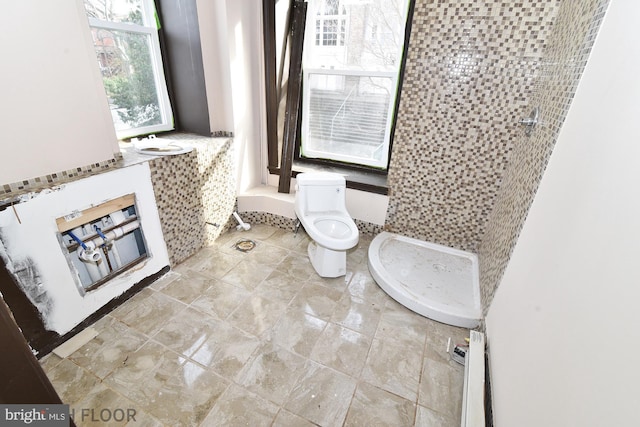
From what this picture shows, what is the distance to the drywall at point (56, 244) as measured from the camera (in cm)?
138

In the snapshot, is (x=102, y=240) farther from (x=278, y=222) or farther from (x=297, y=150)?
(x=297, y=150)

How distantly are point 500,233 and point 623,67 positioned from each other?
116cm

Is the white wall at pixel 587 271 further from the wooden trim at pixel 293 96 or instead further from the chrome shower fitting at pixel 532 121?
the wooden trim at pixel 293 96

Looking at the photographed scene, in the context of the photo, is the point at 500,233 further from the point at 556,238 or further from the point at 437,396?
the point at 437,396

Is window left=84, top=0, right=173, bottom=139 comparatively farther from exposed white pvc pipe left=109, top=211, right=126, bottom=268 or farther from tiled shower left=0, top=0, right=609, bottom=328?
exposed white pvc pipe left=109, top=211, right=126, bottom=268

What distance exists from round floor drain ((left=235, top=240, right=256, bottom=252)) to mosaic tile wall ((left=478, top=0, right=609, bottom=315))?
186cm

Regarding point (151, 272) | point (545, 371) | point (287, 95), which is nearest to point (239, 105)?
point (287, 95)

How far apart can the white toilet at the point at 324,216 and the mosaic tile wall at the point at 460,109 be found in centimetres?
52

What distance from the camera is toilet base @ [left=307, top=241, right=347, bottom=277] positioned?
7.26ft

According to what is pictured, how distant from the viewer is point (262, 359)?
1.62 meters

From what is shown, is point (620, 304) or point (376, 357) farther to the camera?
point (376, 357)

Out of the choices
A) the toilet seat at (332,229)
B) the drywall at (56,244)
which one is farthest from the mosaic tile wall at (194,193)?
the toilet seat at (332,229)

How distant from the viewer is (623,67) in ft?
2.93

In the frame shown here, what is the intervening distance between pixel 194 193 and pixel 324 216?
3.43 feet
